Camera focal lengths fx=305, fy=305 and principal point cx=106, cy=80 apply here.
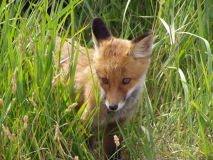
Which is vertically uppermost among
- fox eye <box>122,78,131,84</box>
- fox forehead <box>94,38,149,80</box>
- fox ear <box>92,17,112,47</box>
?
fox ear <box>92,17,112,47</box>

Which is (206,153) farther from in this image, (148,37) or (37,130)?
(37,130)

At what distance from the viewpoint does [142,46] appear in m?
3.06

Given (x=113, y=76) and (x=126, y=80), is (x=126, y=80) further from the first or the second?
(x=113, y=76)

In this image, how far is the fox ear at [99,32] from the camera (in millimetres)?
3158

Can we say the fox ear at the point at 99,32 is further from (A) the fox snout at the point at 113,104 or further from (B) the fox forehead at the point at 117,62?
(A) the fox snout at the point at 113,104

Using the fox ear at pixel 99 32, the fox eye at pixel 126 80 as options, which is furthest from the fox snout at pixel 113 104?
the fox ear at pixel 99 32

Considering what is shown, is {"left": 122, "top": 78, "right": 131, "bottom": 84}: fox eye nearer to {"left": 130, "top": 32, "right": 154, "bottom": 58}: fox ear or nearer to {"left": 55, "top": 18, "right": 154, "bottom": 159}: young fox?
{"left": 55, "top": 18, "right": 154, "bottom": 159}: young fox

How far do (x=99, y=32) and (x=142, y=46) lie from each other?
1.65ft

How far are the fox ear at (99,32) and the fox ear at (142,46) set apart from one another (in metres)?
0.36

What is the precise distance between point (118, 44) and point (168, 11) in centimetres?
112

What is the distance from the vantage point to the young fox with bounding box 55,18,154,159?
9.36 feet

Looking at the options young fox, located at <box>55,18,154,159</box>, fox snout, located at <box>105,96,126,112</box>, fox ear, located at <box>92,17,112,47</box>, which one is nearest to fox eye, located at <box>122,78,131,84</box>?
young fox, located at <box>55,18,154,159</box>

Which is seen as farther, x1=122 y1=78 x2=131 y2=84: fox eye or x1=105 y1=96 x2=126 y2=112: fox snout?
x1=122 y1=78 x2=131 y2=84: fox eye

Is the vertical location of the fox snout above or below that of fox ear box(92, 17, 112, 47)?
below
